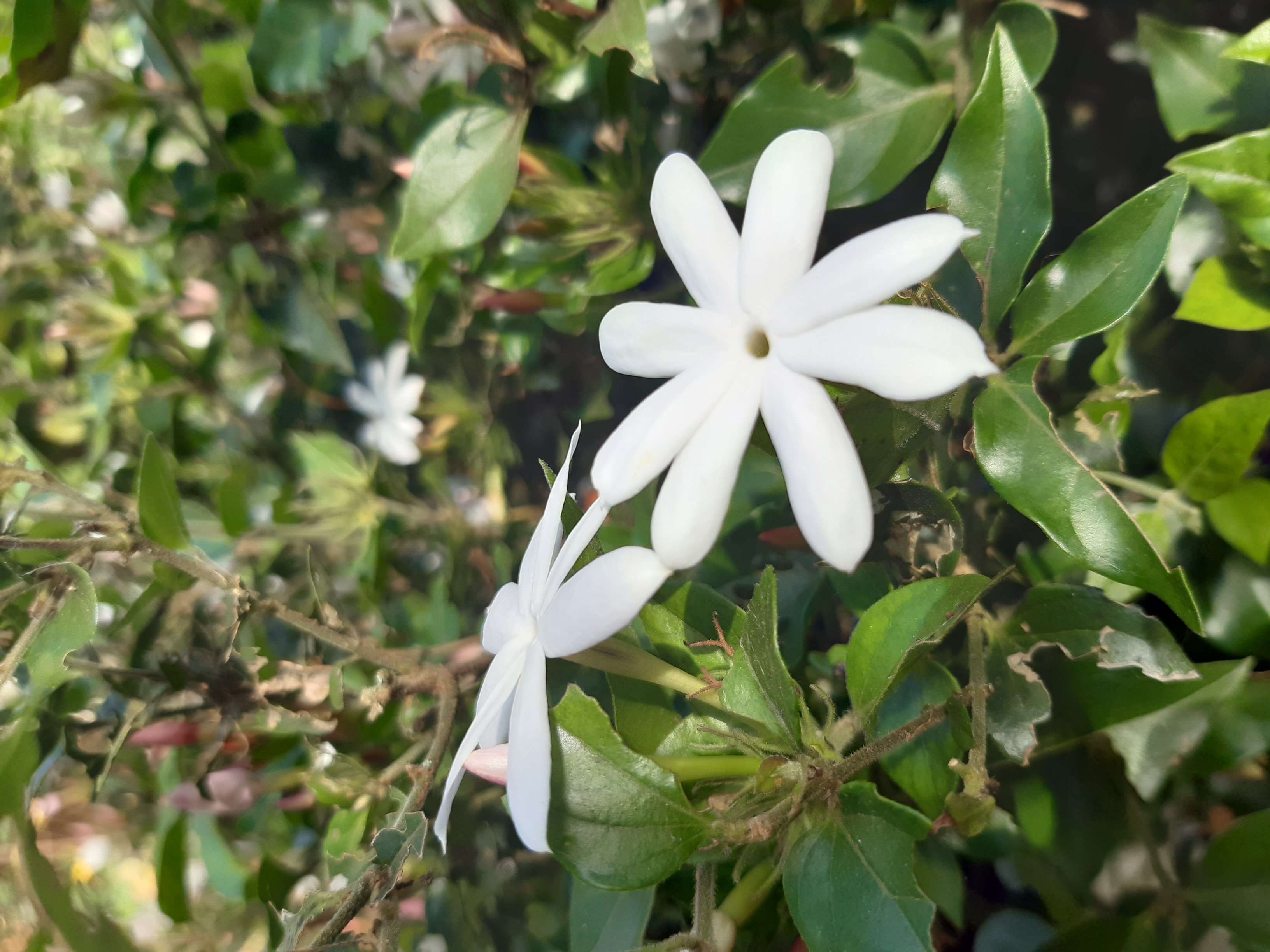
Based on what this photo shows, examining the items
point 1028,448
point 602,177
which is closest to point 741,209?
point 602,177

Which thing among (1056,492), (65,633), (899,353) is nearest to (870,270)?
(899,353)

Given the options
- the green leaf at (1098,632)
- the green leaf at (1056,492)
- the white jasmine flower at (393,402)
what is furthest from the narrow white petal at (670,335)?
the white jasmine flower at (393,402)

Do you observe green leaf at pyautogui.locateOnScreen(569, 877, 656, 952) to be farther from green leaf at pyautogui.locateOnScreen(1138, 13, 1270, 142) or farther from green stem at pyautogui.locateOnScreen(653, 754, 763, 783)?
green leaf at pyautogui.locateOnScreen(1138, 13, 1270, 142)

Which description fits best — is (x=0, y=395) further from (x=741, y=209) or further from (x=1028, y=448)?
(x=1028, y=448)

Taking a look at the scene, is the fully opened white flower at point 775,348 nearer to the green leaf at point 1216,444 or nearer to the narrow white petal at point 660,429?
the narrow white petal at point 660,429

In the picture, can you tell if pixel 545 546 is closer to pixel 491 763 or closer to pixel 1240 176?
pixel 491 763
